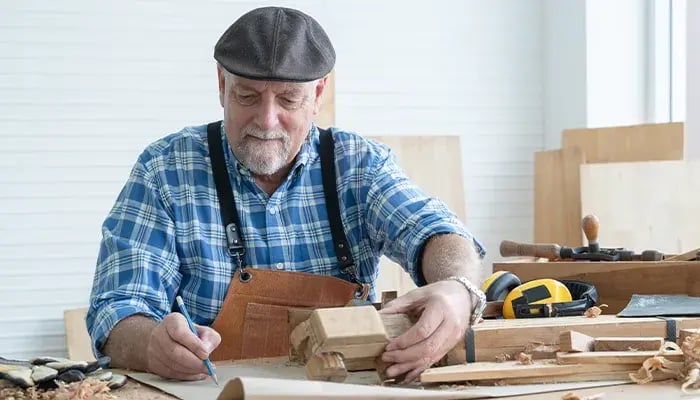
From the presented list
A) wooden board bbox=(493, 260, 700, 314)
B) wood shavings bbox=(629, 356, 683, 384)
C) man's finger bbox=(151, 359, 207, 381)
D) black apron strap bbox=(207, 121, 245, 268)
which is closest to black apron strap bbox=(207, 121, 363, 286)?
black apron strap bbox=(207, 121, 245, 268)

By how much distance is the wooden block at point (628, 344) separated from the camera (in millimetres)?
2033

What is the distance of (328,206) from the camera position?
2979 millimetres

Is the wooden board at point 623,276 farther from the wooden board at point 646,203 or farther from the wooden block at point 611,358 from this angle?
the wooden board at point 646,203

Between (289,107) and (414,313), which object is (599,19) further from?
(414,313)

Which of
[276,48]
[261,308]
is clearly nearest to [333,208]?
[261,308]

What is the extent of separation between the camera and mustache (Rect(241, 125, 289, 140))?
2.76m

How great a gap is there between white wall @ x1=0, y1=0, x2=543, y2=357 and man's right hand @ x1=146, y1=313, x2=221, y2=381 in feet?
10.7

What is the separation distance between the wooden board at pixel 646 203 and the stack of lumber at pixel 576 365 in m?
2.95

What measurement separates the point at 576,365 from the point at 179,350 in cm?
87

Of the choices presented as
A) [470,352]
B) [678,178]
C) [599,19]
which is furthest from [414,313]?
[599,19]

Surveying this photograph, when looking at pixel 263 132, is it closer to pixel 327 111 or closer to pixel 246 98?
pixel 246 98

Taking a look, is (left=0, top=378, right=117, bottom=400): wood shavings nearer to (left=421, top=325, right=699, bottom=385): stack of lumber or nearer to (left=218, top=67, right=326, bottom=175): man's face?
(left=421, top=325, right=699, bottom=385): stack of lumber

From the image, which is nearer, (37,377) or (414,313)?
(37,377)

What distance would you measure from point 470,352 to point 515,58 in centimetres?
416
